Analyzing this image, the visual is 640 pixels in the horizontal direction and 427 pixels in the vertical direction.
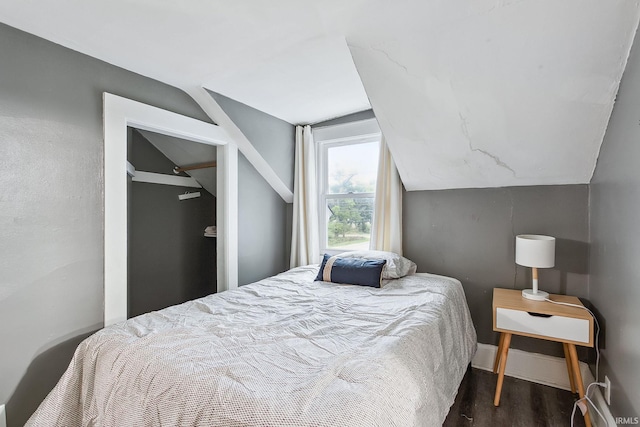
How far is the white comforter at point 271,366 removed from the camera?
0.96m

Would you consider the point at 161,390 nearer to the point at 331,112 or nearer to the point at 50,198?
the point at 50,198

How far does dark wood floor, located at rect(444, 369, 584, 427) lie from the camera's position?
1.82m

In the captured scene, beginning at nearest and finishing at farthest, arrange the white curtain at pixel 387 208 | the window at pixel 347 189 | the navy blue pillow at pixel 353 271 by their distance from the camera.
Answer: the navy blue pillow at pixel 353 271
the white curtain at pixel 387 208
the window at pixel 347 189

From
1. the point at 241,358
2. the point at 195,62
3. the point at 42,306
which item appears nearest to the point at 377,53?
the point at 195,62

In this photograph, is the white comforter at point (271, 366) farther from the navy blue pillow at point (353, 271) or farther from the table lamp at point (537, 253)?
the table lamp at point (537, 253)

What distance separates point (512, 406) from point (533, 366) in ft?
1.64

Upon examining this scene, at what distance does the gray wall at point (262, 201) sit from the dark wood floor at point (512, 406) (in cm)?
200

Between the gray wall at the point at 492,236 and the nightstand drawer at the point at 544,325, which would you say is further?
the gray wall at the point at 492,236

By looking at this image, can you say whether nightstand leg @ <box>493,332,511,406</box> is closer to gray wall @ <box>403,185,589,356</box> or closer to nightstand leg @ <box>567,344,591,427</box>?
nightstand leg @ <box>567,344,591,427</box>

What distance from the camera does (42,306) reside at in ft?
5.50

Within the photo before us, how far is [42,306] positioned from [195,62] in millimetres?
1685

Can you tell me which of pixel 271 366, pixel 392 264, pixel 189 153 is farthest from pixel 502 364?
pixel 189 153

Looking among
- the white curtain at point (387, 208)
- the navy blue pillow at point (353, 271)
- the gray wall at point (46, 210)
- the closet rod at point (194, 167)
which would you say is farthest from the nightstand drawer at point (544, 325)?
the closet rod at point (194, 167)

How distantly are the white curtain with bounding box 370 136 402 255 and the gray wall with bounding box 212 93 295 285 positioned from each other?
1033 mm
